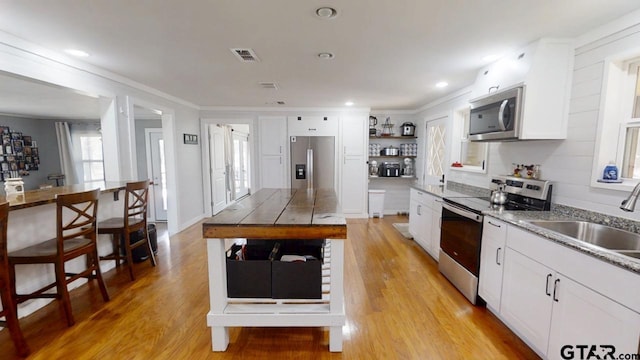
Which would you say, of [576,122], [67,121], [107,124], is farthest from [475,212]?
[67,121]

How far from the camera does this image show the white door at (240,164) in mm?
7539

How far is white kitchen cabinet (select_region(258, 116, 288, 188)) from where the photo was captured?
546 centimetres

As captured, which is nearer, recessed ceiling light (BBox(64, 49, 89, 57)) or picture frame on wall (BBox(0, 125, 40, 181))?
recessed ceiling light (BBox(64, 49, 89, 57))

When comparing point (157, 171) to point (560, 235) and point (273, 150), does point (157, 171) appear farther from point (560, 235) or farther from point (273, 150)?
point (560, 235)

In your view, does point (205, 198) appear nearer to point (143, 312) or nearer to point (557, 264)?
point (143, 312)

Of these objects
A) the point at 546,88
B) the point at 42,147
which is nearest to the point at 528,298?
the point at 546,88

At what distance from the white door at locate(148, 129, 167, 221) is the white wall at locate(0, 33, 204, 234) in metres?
0.65

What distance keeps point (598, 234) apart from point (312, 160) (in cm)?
420

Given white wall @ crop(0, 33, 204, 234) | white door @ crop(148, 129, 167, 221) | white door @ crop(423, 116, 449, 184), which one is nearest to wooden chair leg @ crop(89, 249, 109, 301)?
white wall @ crop(0, 33, 204, 234)

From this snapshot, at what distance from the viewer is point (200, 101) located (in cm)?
488

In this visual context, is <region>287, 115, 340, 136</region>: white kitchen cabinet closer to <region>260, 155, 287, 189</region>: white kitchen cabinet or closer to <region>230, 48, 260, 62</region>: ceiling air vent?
<region>260, 155, 287, 189</region>: white kitchen cabinet

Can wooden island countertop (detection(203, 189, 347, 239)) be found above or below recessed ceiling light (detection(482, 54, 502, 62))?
below

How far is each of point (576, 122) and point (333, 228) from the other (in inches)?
85.4

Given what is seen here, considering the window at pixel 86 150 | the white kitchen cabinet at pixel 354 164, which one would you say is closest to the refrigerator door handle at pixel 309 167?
the white kitchen cabinet at pixel 354 164
